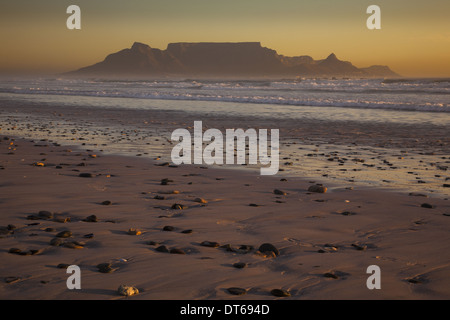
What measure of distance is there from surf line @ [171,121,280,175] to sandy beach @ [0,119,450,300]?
6.28ft

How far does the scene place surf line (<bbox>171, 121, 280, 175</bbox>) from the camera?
36.2 ft

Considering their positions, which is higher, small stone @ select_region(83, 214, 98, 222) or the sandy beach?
small stone @ select_region(83, 214, 98, 222)

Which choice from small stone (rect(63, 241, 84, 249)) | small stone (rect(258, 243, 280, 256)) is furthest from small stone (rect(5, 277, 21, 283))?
small stone (rect(258, 243, 280, 256))

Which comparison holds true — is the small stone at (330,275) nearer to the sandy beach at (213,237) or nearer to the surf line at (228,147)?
the sandy beach at (213,237)

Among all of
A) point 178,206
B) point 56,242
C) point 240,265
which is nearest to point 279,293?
point 240,265

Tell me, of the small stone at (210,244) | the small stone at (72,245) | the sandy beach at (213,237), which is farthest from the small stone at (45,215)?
the small stone at (210,244)

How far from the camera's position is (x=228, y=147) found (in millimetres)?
13344

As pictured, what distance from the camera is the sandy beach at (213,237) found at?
4.05 meters

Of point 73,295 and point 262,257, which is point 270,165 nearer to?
point 262,257

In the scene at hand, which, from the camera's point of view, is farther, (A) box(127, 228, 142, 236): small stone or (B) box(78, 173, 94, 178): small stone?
(B) box(78, 173, 94, 178): small stone

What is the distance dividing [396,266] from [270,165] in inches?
236

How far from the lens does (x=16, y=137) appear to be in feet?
47.6

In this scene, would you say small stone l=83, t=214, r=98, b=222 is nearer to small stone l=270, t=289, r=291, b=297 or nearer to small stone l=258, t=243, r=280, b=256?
small stone l=258, t=243, r=280, b=256
